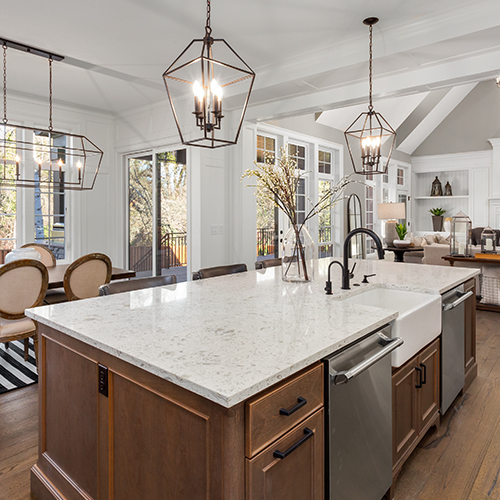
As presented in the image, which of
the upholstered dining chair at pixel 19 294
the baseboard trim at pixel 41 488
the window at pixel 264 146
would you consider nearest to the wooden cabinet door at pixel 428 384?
the baseboard trim at pixel 41 488

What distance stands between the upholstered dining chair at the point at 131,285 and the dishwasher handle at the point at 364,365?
1397 mm

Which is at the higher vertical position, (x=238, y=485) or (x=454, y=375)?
(x=238, y=485)

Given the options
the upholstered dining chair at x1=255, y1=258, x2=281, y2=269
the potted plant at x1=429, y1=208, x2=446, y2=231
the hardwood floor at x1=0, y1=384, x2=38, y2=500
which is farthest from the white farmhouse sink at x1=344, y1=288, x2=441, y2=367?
the potted plant at x1=429, y1=208, x2=446, y2=231

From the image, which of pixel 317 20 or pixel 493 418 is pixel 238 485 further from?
pixel 317 20

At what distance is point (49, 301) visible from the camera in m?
3.58

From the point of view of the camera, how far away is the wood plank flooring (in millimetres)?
1775

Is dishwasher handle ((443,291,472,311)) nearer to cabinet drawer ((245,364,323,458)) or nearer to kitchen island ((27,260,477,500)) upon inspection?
kitchen island ((27,260,477,500))

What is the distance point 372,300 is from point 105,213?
4.62 m

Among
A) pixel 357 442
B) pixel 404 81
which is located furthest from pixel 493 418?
pixel 404 81

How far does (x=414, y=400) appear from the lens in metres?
1.87

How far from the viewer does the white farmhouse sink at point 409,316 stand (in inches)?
65.9

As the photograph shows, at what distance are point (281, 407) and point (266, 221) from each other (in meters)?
5.13

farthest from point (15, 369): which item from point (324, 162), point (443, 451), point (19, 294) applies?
point (324, 162)

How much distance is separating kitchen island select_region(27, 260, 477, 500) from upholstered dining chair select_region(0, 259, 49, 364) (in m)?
1.34
